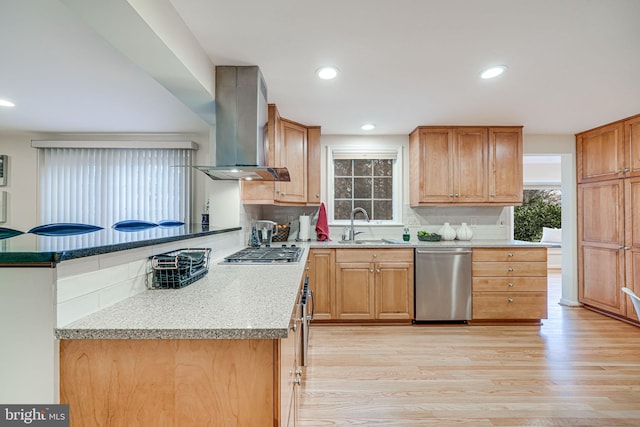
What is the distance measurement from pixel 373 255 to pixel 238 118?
6.29ft

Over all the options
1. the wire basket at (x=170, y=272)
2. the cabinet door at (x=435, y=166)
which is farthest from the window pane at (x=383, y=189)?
the wire basket at (x=170, y=272)

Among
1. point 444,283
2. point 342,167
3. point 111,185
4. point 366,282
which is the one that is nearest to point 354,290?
point 366,282

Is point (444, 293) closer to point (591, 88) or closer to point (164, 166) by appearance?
point (591, 88)

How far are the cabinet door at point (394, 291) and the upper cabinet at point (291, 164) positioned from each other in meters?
1.11

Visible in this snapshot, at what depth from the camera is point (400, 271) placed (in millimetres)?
3125

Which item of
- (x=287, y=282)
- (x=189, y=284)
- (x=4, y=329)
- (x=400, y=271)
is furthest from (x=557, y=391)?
(x=4, y=329)

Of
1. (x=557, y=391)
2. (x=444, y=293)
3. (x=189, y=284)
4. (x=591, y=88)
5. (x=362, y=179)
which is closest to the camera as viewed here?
(x=189, y=284)

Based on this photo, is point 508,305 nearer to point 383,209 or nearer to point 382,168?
point 383,209

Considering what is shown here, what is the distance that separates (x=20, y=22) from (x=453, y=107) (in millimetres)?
3258

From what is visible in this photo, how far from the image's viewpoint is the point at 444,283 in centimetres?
308

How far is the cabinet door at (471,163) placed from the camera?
3389 millimetres

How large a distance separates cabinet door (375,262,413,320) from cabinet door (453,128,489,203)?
1.12m

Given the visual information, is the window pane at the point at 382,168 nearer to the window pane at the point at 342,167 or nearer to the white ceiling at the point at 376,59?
the window pane at the point at 342,167

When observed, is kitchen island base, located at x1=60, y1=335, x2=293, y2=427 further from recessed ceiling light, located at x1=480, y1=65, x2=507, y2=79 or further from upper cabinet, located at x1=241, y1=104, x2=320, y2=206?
recessed ceiling light, located at x1=480, y1=65, x2=507, y2=79
